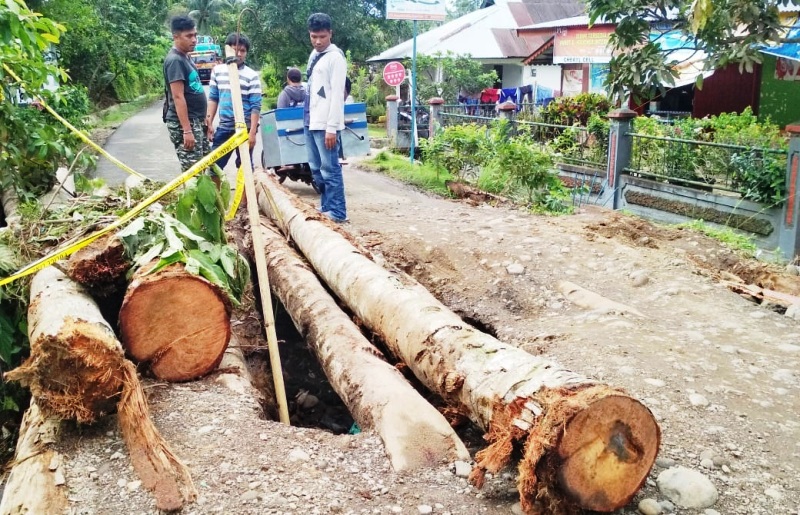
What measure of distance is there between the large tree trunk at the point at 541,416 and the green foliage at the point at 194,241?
112 centimetres

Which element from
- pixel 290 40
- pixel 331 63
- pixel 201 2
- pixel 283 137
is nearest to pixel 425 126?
pixel 283 137

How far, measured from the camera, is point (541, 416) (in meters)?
2.43

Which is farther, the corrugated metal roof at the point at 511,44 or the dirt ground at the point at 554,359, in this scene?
the corrugated metal roof at the point at 511,44

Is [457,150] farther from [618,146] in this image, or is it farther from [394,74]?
[394,74]

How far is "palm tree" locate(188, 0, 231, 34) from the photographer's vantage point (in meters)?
43.8

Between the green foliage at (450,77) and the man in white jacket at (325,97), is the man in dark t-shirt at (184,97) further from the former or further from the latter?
the green foliage at (450,77)

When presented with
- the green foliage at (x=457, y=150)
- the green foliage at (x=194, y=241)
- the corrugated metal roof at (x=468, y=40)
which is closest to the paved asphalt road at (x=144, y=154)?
the green foliage at (x=457, y=150)

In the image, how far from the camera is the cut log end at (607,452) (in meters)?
2.32

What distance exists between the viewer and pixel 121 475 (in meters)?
2.66

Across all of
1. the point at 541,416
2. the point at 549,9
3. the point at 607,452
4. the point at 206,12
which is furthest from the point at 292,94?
the point at 206,12

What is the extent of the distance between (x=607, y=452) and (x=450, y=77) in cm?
1981

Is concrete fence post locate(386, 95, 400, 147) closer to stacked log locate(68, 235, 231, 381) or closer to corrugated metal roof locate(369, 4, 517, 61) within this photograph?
corrugated metal roof locate(369, 4, 517, 61)

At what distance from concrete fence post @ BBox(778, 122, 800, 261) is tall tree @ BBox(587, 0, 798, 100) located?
987 mm

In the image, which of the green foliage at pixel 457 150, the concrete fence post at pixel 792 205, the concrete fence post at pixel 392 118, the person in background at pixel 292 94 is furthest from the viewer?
the concrete fence post at pixel 392 118
